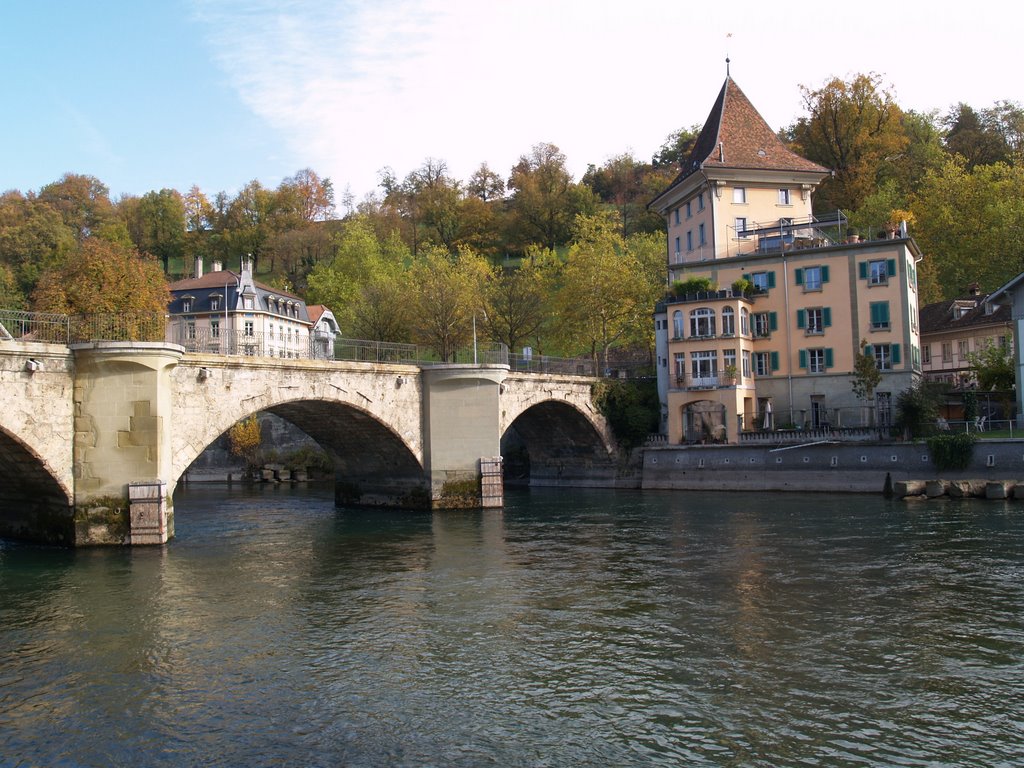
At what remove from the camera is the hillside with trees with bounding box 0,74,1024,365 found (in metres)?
54.7

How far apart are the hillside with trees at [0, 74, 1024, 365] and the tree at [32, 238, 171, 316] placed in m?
0.09

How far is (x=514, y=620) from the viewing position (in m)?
17.2

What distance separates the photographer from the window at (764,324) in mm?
47625

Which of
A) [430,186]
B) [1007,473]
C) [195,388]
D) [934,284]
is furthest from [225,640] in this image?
[430,186]

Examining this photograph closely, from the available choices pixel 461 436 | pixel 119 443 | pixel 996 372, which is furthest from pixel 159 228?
pixel 996 372

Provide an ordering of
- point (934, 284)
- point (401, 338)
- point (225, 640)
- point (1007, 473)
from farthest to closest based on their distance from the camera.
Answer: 1. point (934, 284)
2. point (401, 338)
3. point (1007, 473)
4. point (225, 640)

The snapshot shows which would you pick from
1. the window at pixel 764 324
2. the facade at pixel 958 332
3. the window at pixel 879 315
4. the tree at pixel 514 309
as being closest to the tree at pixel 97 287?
the tree at pixel 514 309

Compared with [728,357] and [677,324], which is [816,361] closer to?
[728,357]

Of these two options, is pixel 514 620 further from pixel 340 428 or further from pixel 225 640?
pixel 340 428

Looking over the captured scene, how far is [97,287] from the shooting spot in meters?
43.6

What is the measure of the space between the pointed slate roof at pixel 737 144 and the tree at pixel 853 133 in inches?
641

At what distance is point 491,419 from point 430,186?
65.1m

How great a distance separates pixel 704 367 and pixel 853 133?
1288 inches

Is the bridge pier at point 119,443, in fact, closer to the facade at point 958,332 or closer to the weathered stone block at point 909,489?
the weathered stone block at point 909,489
